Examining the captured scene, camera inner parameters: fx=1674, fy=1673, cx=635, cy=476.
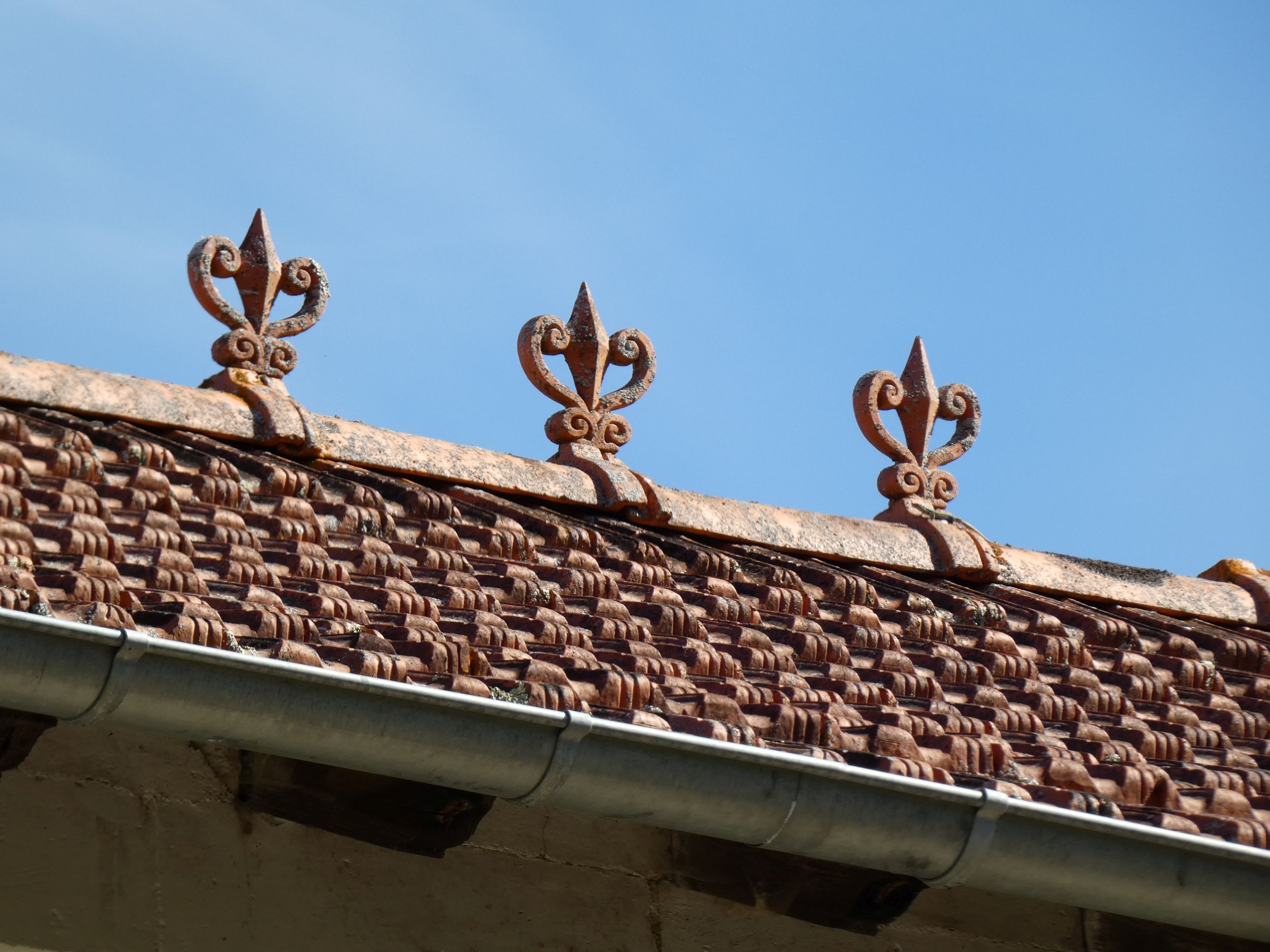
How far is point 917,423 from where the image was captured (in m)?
6.41

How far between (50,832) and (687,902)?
1432 mm

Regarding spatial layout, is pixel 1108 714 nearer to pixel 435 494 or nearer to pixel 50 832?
pixel 435 494

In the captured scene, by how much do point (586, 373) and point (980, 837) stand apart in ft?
9.31

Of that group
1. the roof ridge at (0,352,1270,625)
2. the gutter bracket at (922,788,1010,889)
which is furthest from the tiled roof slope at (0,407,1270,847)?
the gutter bracket at (922,788,1010,889)

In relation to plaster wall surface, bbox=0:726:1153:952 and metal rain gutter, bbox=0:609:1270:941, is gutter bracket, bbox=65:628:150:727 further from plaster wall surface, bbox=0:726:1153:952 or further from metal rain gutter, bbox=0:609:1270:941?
plaster wall surface, bbox=0:726:1153:952

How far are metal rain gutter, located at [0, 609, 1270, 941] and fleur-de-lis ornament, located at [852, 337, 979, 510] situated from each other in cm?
286

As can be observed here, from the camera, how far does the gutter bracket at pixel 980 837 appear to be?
3471mm

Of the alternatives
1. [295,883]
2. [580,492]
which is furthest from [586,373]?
[295,883]

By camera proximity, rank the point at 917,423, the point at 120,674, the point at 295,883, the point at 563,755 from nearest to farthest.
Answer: the point at 120,674 < the point at 563,755 < the point at 295,883 < the point at 917,423

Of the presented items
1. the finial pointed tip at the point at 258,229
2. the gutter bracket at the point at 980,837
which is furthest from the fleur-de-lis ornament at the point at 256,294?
the gutter bracket at the point at 980,837

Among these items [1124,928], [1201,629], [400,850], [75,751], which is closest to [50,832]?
[75,751]

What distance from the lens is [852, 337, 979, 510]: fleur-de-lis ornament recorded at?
20.7 feet

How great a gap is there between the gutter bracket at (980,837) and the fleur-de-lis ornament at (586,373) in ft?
8.63

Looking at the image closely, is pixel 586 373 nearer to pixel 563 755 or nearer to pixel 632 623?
pixel 632 623
